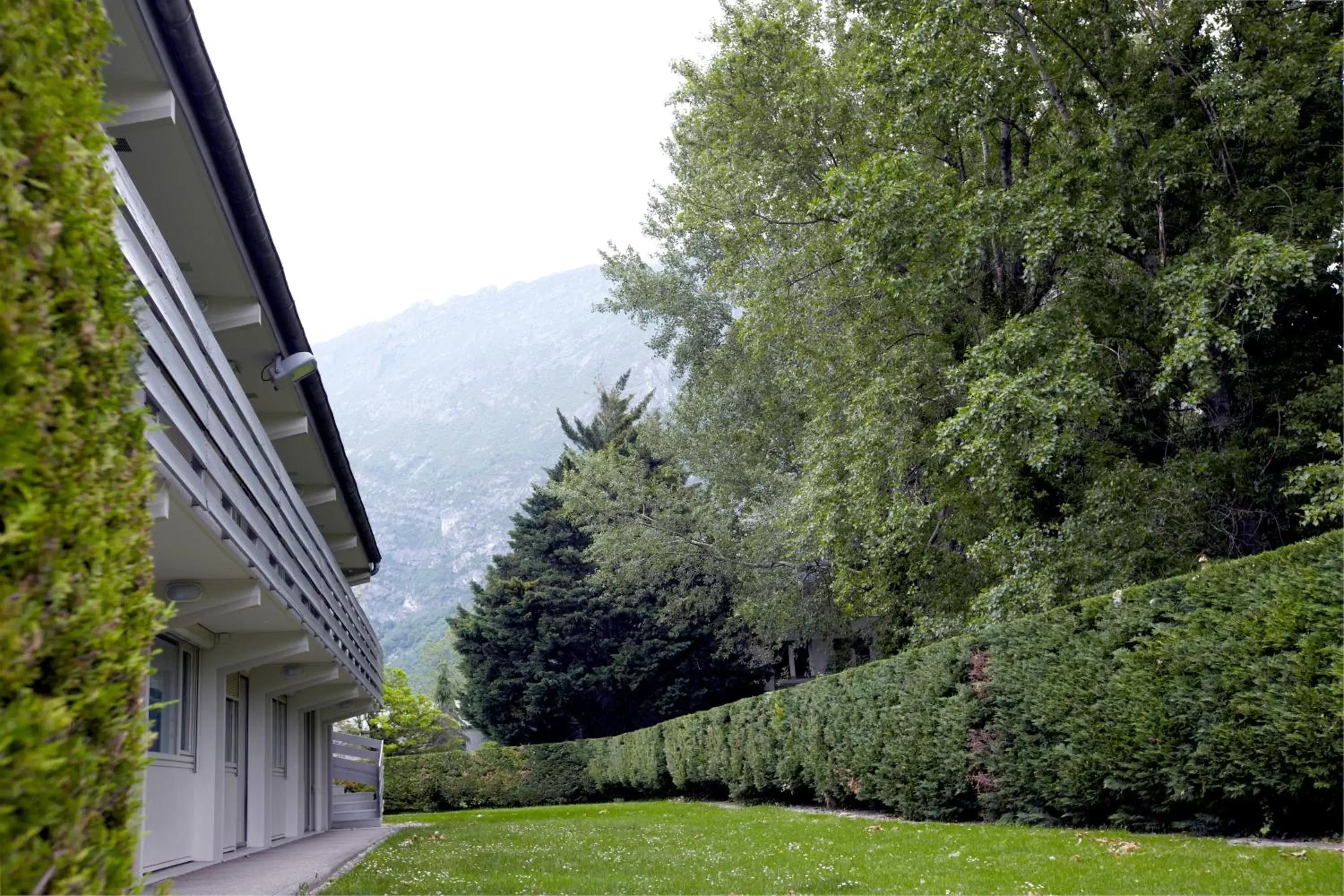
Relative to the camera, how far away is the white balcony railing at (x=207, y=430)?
17.6ft

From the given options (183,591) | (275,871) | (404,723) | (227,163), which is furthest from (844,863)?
(404,723)

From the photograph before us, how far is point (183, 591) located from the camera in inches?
324

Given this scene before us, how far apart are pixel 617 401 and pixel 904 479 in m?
29.1

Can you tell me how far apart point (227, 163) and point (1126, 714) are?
910cm

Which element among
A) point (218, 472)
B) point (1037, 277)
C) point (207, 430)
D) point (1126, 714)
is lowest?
point (1126, 714)

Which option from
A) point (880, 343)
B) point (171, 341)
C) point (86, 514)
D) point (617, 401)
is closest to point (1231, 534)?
point (880, 343)

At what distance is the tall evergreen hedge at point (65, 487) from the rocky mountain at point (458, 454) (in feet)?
348

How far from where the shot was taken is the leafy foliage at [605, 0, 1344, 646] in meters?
13.1

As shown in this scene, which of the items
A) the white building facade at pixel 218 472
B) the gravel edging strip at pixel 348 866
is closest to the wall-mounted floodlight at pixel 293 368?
the white building facade at pixel 218 472

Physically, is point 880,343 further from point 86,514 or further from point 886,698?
point 86,514

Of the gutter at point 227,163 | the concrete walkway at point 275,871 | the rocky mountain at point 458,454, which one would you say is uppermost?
the rocky mountain at point 458,454

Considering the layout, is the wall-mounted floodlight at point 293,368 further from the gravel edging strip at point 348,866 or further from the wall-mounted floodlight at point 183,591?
the gravel edging strip at point 348,866

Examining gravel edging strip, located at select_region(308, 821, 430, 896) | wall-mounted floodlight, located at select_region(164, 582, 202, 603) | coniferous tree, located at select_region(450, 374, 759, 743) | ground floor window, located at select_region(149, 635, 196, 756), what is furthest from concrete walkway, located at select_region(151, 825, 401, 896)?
coniferous tree, located at select_region(450, 374, 759, 743)

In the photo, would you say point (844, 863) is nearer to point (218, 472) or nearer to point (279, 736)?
point (218, 472)
